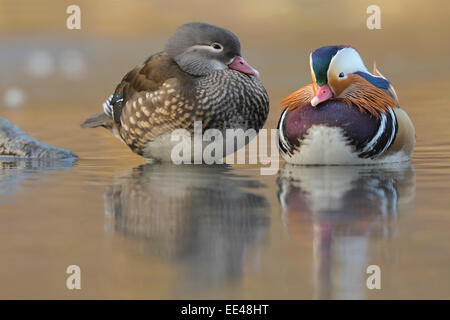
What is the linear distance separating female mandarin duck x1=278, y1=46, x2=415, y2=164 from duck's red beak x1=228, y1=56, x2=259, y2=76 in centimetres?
35

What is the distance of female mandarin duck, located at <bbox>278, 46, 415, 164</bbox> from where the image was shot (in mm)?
5203

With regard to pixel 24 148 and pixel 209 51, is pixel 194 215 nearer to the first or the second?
pixel 209 51

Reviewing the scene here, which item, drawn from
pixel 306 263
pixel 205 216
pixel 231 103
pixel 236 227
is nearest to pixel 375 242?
pixel 306 263

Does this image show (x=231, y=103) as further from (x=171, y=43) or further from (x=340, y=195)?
(x=340, y=195)

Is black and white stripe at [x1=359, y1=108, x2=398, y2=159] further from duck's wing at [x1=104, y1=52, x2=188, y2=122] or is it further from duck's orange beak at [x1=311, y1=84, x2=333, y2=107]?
duck's wing at [x1=104, y1=52, x2=188, y2=122]

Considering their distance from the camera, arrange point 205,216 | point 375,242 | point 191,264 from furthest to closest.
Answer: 1. point 205,216
2. point 375,242
3. point 191,264

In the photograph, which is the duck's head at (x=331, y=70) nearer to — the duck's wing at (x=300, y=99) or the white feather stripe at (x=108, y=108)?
the duck's wing at (x=300, y=99)

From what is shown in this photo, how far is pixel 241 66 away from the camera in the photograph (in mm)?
5680

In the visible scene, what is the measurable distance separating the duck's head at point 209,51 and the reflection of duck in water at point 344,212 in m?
0.93

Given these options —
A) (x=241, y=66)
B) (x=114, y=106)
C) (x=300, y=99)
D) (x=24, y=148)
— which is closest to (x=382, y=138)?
(x=300, y=99)

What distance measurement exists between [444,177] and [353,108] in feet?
2.59

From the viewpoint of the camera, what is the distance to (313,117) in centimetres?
523

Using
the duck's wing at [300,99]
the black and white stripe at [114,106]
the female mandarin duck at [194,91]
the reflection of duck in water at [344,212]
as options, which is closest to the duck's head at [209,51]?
the female mandarin duck at [194,91]

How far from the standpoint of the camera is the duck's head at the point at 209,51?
18.5 feet
